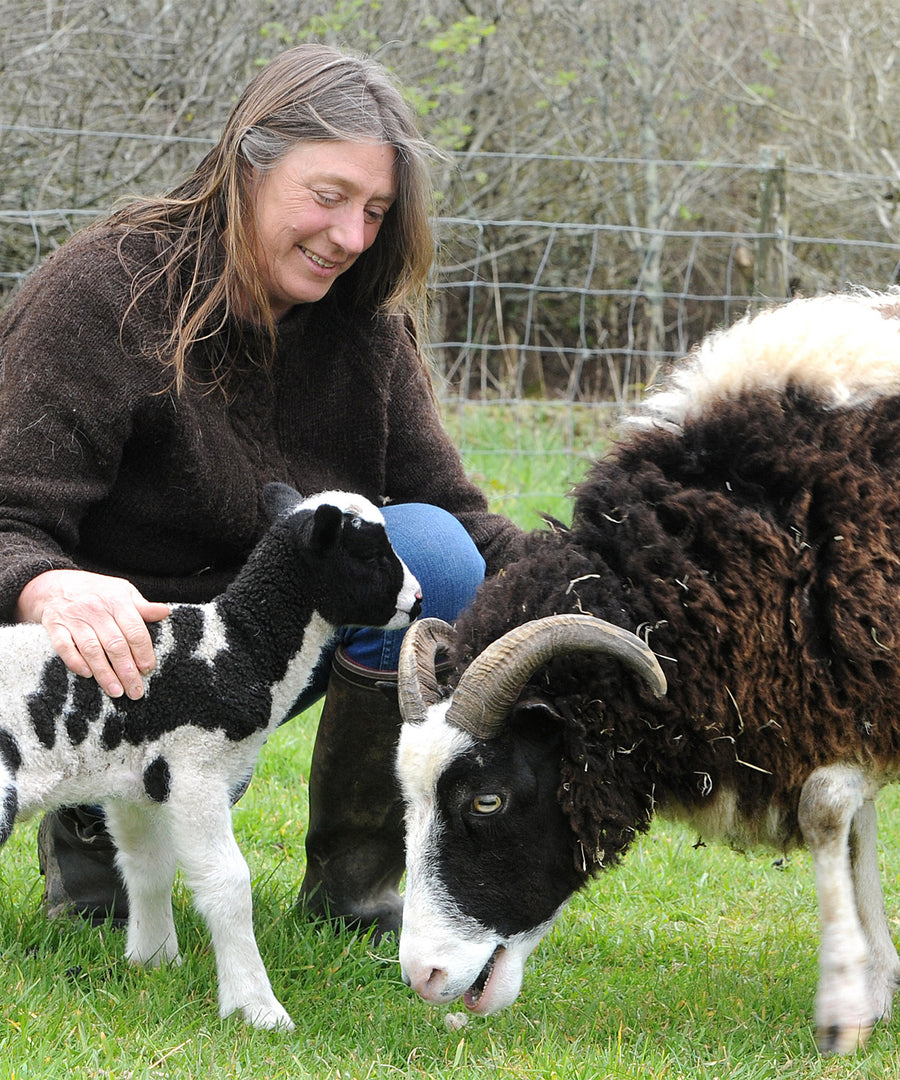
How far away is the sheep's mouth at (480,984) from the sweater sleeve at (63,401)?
1371mm

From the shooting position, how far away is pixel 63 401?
3.17m

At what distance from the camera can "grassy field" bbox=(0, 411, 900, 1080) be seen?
2.82m

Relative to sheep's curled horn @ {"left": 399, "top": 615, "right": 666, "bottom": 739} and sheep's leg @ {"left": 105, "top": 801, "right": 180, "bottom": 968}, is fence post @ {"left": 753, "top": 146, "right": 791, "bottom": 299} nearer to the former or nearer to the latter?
sheep's curled horn @ {"left": 399, "top": 615, "right": 666, "bottom": 739}

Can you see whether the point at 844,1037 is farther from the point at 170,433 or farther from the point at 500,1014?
the point at 170,433

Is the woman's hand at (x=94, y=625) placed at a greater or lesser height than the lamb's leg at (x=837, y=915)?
greater

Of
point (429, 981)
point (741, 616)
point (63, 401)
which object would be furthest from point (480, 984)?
point (63, 401)

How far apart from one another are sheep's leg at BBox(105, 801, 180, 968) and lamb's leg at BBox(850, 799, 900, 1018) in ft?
5.85

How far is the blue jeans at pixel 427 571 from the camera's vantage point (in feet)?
11.7

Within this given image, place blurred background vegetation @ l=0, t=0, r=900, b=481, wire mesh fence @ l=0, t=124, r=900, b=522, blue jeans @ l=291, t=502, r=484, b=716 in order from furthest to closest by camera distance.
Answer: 1. blurred background vegetation @ l=0, t=0, r=900, b=481
2. wire mesh fence @ l=0, t=124, r=900, b=522
3. blue jeans @ l=291, t=502, r=484, b=716

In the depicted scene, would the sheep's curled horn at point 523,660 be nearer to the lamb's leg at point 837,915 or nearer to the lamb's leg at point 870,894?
the lamb's leg at point 837,915

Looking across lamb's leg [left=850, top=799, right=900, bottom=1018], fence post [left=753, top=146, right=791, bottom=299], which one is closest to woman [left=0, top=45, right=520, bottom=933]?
lamb's leg [left=850, top=799, right=900, bottom=1018]

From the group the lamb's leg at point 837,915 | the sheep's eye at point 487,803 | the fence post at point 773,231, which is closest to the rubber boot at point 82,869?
the sheep's eye at point 487,803

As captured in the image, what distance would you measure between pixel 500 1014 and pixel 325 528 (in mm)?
1280

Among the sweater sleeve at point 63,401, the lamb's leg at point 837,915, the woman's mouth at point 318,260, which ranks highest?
the woman's mouth at point 318,260
